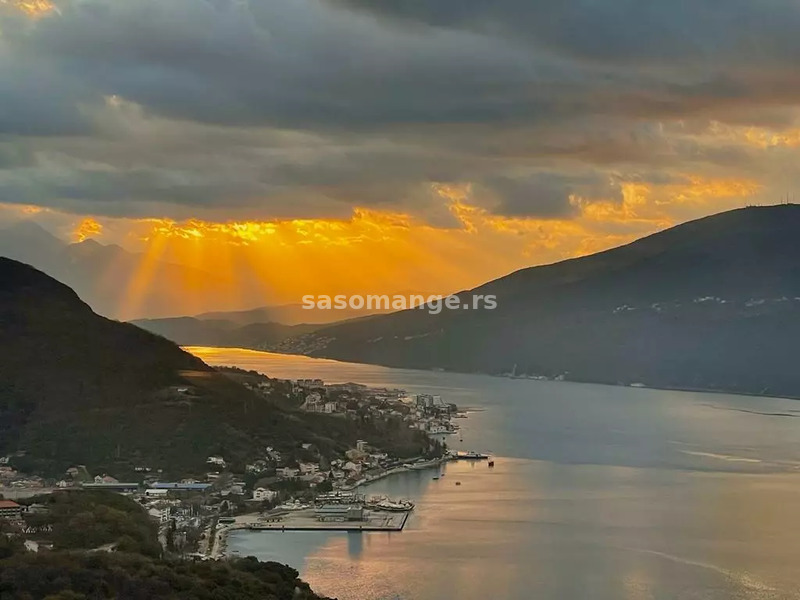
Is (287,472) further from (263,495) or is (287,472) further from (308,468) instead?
(263,495)

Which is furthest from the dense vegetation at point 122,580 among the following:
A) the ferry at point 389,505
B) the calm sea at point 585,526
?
the ferry at point 389,505

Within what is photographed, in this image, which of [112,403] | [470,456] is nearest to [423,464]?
[470,456]

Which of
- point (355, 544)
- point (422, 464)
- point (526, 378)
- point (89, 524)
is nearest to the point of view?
point (89, 524)

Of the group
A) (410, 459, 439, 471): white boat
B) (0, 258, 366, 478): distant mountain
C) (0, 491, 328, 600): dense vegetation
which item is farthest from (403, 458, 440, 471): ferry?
(0, 491, 328, 600): dense vegetation

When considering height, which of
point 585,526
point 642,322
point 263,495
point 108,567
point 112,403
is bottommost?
point 585,526

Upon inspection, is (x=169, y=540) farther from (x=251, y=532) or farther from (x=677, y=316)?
(x=677, y=316)

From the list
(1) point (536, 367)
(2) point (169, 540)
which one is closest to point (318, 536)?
(2) point (169, 540)

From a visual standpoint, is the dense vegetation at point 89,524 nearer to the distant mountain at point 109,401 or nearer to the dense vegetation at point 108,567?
the dense vegetation at point 108,567

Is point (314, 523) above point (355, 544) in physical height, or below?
above
